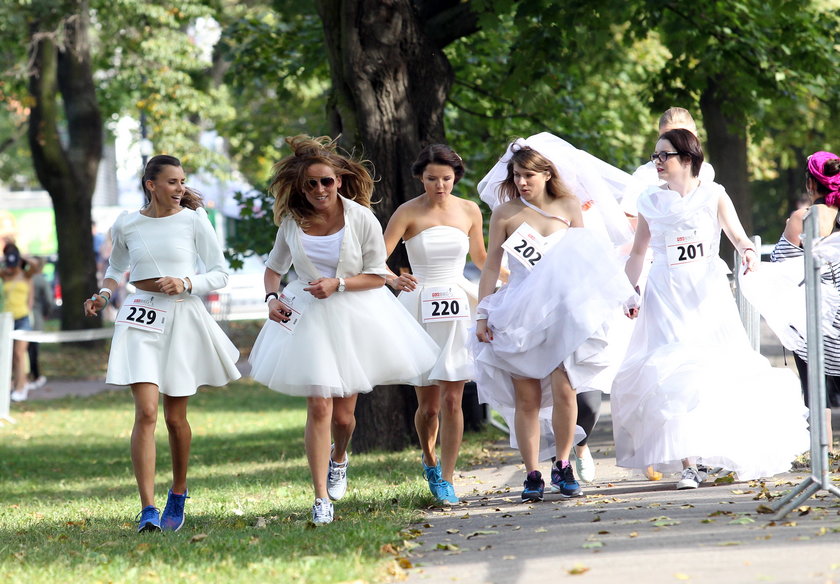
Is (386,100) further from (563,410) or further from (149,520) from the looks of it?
(149,520)

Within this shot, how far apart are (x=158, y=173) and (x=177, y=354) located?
107cm

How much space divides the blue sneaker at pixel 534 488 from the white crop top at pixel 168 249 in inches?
84.1

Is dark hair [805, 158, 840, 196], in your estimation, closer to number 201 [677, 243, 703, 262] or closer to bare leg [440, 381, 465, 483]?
number 201 [677, 243, 703, 262]

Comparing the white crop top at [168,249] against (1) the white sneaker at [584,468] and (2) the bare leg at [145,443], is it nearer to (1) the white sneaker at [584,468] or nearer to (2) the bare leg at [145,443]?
(2) the bare leg at [145,443]

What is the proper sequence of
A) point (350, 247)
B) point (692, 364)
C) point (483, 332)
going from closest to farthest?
point (350, 247), point (483, 332), point (692, 364)

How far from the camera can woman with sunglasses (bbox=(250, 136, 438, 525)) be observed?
7.38 m

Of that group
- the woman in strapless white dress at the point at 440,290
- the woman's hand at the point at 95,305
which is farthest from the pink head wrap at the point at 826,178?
the woman's hand at the point at 95,305

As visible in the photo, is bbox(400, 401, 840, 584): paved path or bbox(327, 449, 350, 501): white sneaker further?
bbox(327, 449, 350, 501): white sneaker

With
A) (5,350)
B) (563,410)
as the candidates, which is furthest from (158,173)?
(5,350)

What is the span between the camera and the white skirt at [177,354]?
295 inches

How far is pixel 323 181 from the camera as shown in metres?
7.48

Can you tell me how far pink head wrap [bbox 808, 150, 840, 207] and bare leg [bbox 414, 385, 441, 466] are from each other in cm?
283

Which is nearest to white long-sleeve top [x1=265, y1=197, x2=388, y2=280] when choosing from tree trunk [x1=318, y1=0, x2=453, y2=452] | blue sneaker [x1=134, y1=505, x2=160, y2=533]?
blue sneaker [x1=134, y1=505, x2=160, y2=533]

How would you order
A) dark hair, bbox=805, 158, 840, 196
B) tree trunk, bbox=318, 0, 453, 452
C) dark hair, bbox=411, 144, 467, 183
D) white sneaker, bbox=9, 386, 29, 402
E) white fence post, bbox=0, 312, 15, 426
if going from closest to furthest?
dark hair, bbox=411, 144, 467, 183 < dark hair, bbox=805, 158, 840, 196 < tree trunk, bbox=318, 0, 453, 452 < white fence post, bbox=0, 312, 15, 426 < white sneaker, bbox=9, 386, 29, 402
